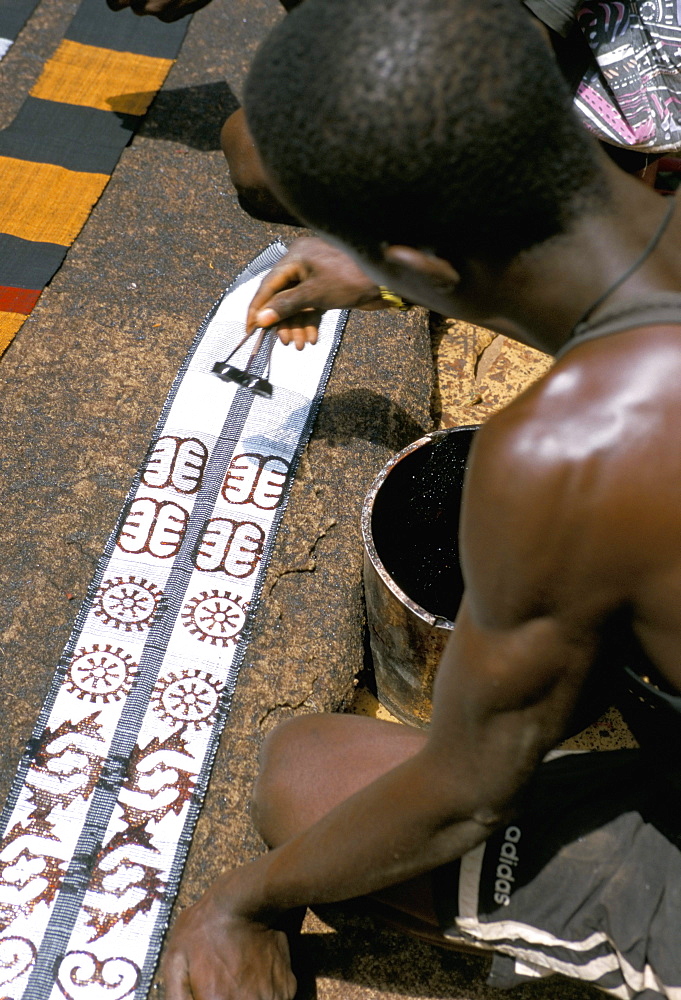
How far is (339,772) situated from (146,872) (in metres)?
0.51

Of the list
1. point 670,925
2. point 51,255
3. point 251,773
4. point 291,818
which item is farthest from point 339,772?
point 51,255

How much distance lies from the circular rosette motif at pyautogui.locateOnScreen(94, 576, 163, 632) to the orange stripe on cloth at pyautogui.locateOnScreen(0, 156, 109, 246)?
4.39 feet

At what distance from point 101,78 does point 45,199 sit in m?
0.82

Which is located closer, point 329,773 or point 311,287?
point 329,773

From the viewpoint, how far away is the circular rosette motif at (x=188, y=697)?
2113 millimetres

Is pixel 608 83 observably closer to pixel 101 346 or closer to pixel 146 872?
pixel 101 346

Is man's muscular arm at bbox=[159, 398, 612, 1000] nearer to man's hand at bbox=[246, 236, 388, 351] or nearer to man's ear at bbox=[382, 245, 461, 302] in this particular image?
man's ear at bbox=[382, 245, 461, 302]

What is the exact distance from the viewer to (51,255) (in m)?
3.00

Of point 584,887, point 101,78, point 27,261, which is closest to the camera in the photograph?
point 584,887

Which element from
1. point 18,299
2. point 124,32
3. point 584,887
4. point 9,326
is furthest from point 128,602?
point 124,32

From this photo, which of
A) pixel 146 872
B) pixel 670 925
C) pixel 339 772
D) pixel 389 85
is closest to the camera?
pixel 389 85

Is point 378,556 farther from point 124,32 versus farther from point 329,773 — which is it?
point 124,32

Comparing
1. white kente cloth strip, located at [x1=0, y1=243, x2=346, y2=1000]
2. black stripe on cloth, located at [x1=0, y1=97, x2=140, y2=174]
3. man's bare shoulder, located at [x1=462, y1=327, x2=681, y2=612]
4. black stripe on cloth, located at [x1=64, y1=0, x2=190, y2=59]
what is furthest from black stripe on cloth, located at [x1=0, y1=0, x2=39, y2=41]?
man's bare shoulder, located at [x1=462, y1=327, x2=681, y2=612]

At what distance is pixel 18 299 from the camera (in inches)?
112
